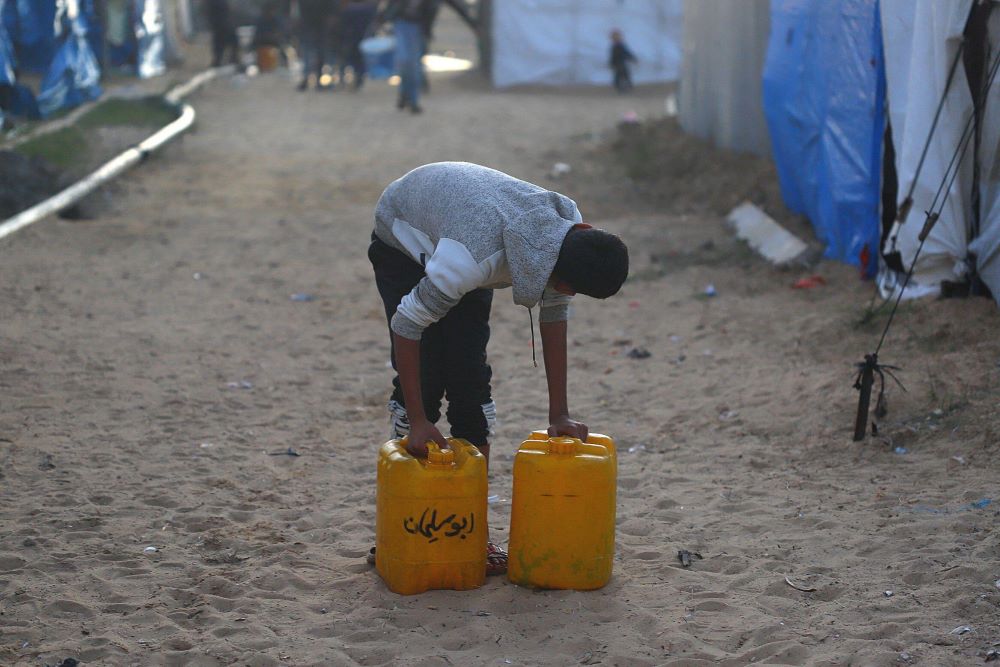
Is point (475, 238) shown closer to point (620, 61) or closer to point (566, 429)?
point (566, 429)

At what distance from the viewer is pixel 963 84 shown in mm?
5973

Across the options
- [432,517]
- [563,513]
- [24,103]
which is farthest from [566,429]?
[24,103]

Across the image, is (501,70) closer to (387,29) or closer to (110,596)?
(387,29)

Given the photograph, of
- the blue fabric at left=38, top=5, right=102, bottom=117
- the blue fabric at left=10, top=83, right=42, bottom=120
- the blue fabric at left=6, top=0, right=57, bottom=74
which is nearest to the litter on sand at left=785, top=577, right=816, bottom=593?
the blue fabric at left=10, top=83, right=42, bottom=120

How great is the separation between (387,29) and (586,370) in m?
24.1

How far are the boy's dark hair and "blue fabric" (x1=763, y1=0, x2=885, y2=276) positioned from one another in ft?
14.6

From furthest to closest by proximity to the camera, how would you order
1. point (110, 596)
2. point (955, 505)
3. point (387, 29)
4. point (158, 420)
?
1. point (387, 29)
2. point (158, 420)
3. point (955, 505)
4. point (110, 596)

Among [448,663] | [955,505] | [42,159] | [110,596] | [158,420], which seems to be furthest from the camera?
[42,159]

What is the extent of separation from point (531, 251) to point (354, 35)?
17587 mm

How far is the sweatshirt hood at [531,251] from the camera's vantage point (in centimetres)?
313

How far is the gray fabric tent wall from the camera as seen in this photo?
1050 cm

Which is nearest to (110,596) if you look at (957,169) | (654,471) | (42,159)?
(654,471)

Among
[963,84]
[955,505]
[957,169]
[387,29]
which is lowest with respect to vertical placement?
[387,29]

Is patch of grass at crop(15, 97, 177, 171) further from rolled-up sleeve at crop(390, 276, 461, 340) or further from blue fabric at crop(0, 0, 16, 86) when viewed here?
rolled-up sleeve at crop(390, 276, 461, 340)
